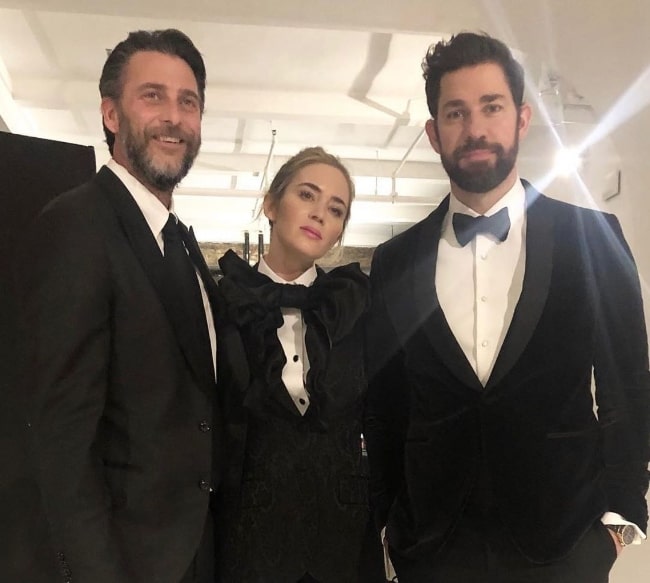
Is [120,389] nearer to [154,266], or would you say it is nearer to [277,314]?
[154,266]

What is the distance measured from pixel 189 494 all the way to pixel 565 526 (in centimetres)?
84

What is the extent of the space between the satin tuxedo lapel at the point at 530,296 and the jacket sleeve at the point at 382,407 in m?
0.31

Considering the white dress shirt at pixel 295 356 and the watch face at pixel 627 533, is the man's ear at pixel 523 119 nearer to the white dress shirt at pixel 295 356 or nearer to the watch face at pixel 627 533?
the white dress shirt at pixel 295 356

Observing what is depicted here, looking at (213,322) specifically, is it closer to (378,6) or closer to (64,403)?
(64,403)

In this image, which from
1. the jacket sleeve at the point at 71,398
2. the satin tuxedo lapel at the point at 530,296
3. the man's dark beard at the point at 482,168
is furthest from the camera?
the man's dark beard at the point at 482,168

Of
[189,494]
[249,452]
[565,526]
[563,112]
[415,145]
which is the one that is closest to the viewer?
[189,494]

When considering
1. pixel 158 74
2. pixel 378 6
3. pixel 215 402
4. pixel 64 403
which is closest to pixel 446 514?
pixel 215 402

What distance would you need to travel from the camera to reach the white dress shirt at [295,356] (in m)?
1.67

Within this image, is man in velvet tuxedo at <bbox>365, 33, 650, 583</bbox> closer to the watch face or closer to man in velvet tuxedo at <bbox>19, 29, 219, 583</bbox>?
the watch face

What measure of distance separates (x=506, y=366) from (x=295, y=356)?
0.53 m

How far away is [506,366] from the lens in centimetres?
149

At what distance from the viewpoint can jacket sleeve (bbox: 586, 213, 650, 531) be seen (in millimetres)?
1559

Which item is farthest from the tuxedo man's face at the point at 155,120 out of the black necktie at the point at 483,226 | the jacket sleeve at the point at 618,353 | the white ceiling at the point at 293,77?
the white ceiling at the point at 293,77

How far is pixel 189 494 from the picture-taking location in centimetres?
138
